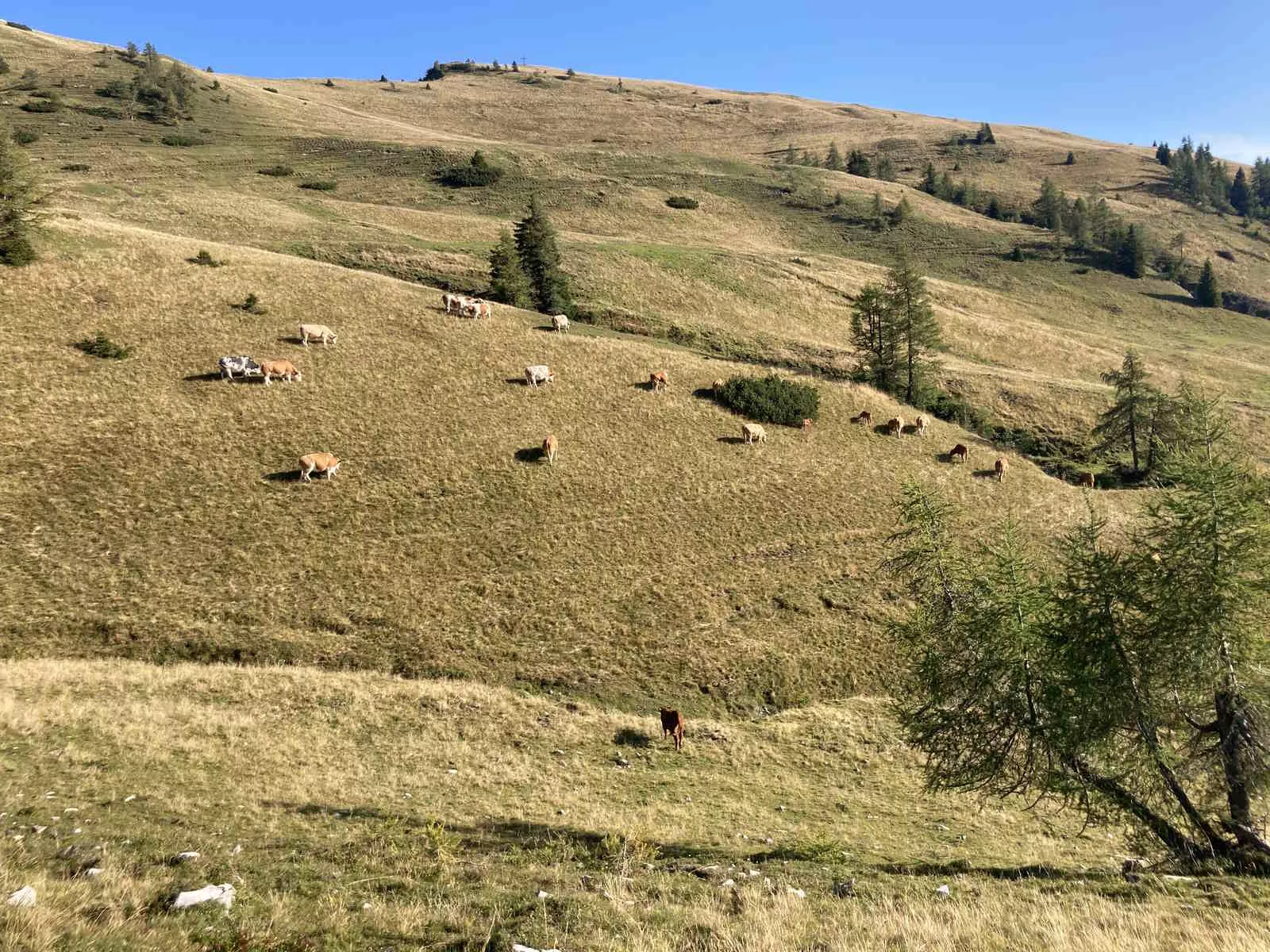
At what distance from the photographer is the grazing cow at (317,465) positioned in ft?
94.1

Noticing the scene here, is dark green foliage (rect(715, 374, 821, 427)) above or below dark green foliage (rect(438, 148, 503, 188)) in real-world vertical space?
below

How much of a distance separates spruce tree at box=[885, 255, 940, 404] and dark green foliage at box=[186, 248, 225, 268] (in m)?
55.6

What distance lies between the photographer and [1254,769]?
10953 millimetres

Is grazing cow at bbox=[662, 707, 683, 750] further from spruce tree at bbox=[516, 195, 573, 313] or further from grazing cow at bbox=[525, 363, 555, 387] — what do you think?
spruce tree at bbox=[516, 195, 573, 313]

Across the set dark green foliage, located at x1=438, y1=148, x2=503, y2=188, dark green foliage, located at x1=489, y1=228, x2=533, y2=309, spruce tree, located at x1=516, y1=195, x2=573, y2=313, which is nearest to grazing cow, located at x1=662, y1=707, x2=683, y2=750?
dark green foliage, located at x1=489, y1=228, x2=533, y2=309

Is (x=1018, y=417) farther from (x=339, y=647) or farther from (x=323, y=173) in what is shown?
(x=323, y=173)

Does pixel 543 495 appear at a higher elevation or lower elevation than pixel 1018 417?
lower

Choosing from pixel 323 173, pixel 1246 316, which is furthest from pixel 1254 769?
pixel 1246 316

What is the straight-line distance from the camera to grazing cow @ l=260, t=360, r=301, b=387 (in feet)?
112

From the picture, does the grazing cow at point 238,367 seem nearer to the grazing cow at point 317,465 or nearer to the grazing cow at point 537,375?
the grazing cow at point 317,465

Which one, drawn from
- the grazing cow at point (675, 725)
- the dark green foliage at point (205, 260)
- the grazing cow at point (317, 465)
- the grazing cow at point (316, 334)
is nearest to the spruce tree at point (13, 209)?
the dark green foliage at point (205, 260)

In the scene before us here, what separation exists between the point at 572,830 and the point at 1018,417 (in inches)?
2418

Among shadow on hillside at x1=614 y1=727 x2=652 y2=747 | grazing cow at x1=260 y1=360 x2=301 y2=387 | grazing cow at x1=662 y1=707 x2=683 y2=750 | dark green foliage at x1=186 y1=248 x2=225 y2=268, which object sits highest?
dark green foliage at x1=186 y1=248 x2=225 y2=268

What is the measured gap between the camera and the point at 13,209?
36250mm
